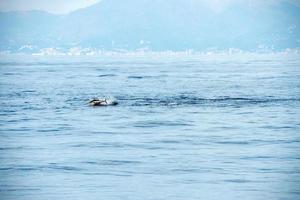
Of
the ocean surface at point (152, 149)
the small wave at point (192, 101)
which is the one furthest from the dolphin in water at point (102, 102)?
the small wave at point (192, 101)

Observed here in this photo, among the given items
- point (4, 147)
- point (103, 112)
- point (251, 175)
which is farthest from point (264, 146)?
point (103, 112)

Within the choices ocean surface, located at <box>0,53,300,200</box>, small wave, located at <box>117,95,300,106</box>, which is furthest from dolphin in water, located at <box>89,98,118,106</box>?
small wave, located at <box>117,95,300,106</box>

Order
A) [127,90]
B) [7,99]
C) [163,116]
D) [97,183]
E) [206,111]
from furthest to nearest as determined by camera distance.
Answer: [127,90], [7,99], [206,111], [163,116], [97,183]

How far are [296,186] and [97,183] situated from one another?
245 inches

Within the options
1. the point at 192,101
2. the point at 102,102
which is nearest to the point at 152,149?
the point at 102,102

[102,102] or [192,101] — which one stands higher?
[102,102]

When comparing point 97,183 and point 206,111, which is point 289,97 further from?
point 97,183

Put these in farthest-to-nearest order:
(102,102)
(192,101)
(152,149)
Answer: (192,101), (102,102), (152,149)

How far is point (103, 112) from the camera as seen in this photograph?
39.8 meters

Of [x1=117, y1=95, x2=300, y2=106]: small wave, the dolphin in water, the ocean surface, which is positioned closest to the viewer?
the ocean surface

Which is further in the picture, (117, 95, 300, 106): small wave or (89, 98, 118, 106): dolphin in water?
(117, 95, 300, 106): small wave

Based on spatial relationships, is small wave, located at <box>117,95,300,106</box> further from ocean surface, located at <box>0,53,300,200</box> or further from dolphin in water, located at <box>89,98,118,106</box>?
dolphin in water, located at <box>89,98,118,106</box>

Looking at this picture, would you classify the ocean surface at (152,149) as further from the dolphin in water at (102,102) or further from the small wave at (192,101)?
the dolphin in water at (102,102)

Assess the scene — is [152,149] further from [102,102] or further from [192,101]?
[192,101]
